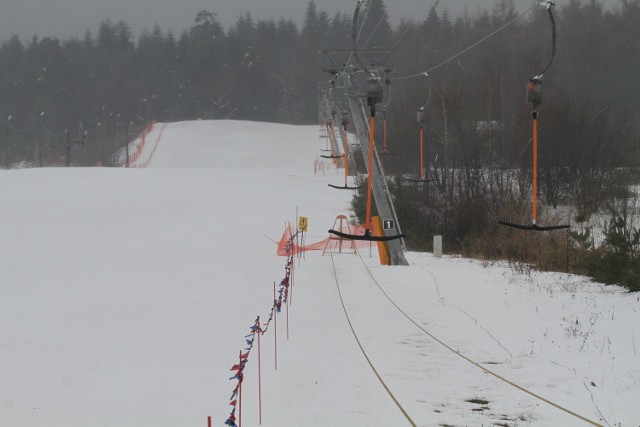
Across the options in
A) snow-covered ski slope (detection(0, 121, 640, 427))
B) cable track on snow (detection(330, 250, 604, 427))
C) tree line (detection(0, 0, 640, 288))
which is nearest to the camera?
cable track on snow (detection(330, 250, 604, 427))

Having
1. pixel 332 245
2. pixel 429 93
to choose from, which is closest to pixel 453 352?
pixel 429 93

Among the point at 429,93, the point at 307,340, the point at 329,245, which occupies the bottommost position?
the point at 307,340

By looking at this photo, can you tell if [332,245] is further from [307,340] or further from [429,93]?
[307,340]

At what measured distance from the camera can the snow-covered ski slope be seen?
33.4 ft

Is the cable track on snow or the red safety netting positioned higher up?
the red safety netting

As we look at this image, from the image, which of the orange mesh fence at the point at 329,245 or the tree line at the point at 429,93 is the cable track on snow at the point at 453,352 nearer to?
the tree line at the point at 429,93

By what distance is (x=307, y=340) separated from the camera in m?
14.5

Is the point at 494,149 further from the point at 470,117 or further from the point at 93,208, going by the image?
the point at 93,208

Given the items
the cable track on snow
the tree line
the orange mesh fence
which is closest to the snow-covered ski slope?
the cable track on snow

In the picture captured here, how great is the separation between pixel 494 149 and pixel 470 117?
261cm

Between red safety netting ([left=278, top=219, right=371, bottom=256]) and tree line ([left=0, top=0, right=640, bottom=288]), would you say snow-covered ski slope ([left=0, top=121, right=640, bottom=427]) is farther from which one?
tree line ([left=0, top=0, right=640, bottom=288])

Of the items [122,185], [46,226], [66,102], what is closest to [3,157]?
[66,102]

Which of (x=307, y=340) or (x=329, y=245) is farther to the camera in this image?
(x=329, y=245)

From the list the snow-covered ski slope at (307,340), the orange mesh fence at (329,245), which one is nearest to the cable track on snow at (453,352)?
the snow-covered ski slope at (307,340)
